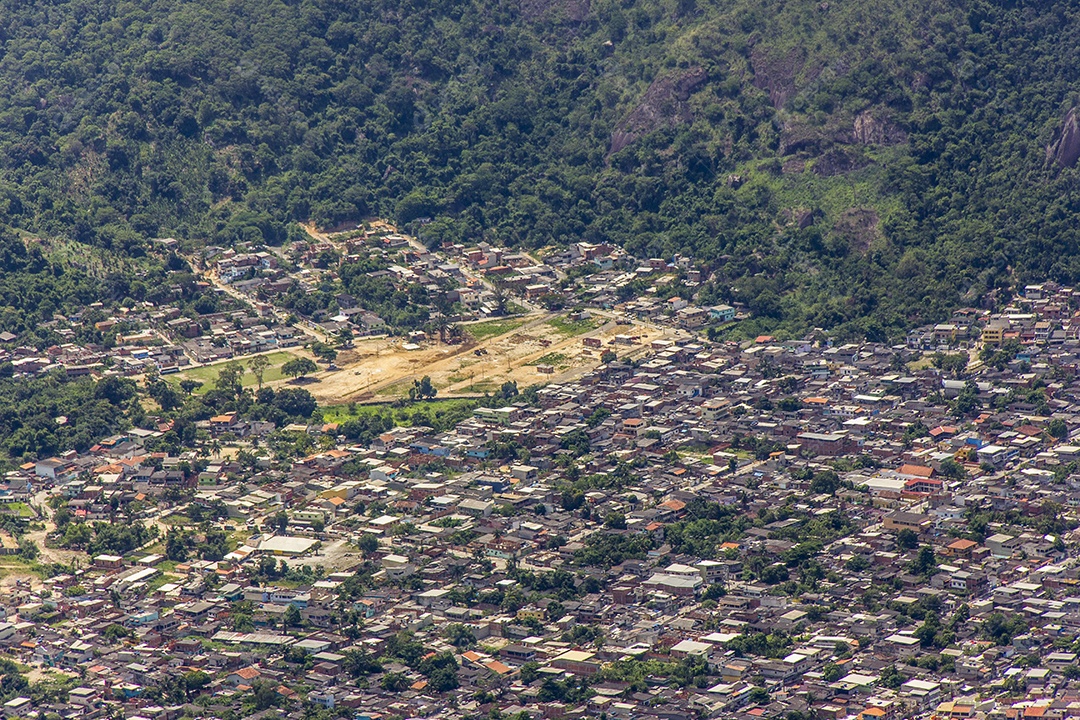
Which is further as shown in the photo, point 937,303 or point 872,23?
point 872,23

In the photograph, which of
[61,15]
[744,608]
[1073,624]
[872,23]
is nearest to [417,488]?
[744,608]

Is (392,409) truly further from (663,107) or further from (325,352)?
(663,107)

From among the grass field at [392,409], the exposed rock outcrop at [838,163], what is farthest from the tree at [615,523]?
the exposed rock outcrop at [838,163]

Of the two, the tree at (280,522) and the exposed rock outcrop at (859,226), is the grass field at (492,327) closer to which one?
the exposed rock outcrop at (859,226)

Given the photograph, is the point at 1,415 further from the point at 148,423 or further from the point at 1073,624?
the point at 1073,624

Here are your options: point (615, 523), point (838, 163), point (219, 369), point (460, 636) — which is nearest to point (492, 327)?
point (219, 369)

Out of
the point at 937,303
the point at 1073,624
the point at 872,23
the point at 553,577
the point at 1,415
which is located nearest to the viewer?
the point at 1073,624

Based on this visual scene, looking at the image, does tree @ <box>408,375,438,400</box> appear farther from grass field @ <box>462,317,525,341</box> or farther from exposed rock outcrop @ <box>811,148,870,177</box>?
exposed rock outcrop @ <box>811,148,870,177</box>
